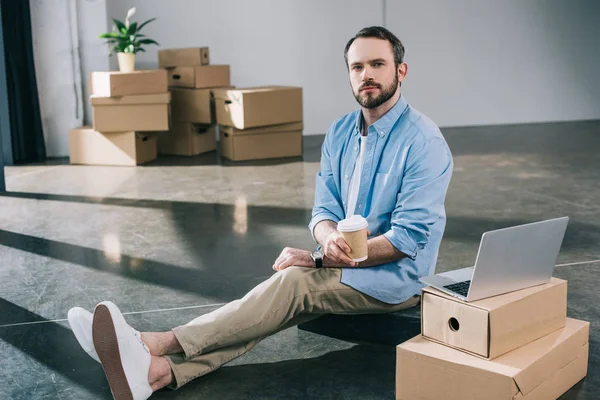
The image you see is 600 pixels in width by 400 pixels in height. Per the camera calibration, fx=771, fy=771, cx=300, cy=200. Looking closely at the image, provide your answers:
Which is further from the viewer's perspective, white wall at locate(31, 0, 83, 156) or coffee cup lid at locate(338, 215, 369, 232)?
white wall at locate(31, 0, 83, 156)

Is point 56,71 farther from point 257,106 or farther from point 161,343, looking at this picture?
point 161,343

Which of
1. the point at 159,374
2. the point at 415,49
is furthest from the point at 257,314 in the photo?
the point at 415,49

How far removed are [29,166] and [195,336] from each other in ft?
14.3

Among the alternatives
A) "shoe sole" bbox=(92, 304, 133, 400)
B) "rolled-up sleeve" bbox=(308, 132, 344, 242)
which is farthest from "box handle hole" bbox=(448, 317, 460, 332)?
"shoe sole" bbox=(92, 304, 133, 400)

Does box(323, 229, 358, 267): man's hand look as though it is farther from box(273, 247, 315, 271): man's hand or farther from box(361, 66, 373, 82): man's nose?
box(361, 66, 373, 82): man's nose

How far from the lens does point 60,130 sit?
6445 millimetres

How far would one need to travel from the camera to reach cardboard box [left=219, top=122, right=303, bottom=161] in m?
6.00

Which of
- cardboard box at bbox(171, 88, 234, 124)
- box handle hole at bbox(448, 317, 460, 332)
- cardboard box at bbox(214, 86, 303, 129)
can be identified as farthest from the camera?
cardboard box at bbox(171, 88, 234, 124)

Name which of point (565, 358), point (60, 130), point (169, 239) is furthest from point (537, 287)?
point (60, 130)

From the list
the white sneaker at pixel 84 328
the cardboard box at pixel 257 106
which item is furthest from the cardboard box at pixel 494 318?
the cardboard box at pixel 257 106

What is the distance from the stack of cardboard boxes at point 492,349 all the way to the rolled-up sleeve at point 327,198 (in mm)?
525

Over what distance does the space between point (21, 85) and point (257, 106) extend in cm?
191

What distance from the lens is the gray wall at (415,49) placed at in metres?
6.92

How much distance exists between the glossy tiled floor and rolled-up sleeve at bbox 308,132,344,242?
0.38 meters
